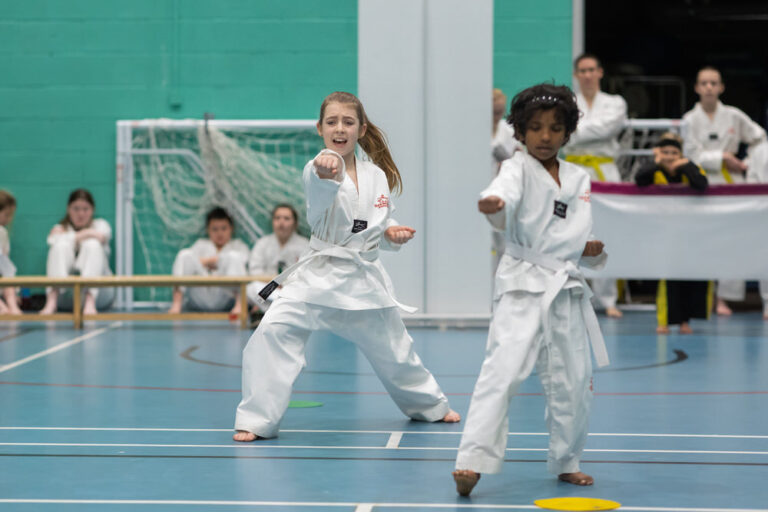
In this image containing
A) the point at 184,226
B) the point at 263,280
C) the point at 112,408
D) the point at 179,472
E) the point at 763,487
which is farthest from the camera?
the point at 184,226

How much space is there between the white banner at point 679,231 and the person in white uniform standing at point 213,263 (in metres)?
3.41

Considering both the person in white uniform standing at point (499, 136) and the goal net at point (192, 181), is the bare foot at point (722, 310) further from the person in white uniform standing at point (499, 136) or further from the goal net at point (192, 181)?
the goal net at point (192, 181)

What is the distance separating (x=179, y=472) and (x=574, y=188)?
5.26 ft

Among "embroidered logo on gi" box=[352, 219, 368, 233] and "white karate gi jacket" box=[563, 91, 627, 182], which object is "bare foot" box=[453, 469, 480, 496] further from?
"white karate gi jacket" box=[563, 91, 627, 182]

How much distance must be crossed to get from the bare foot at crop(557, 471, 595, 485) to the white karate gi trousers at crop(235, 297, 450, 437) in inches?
44.8

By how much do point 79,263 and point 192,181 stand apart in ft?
4.76

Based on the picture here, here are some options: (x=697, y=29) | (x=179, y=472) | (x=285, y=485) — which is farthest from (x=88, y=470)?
(x=697, y=29)

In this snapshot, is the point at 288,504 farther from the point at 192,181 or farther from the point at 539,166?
the point at 192,181

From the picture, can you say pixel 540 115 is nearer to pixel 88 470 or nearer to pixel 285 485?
pixel 285 485

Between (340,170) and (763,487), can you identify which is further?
(340,170)

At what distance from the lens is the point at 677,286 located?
8.20 m

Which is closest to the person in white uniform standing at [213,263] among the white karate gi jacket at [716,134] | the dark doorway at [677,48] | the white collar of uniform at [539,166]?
the white karate gi jacket at [716,134]

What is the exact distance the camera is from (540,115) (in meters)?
3.48

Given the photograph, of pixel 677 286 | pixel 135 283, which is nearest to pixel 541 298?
pixel 677 286
